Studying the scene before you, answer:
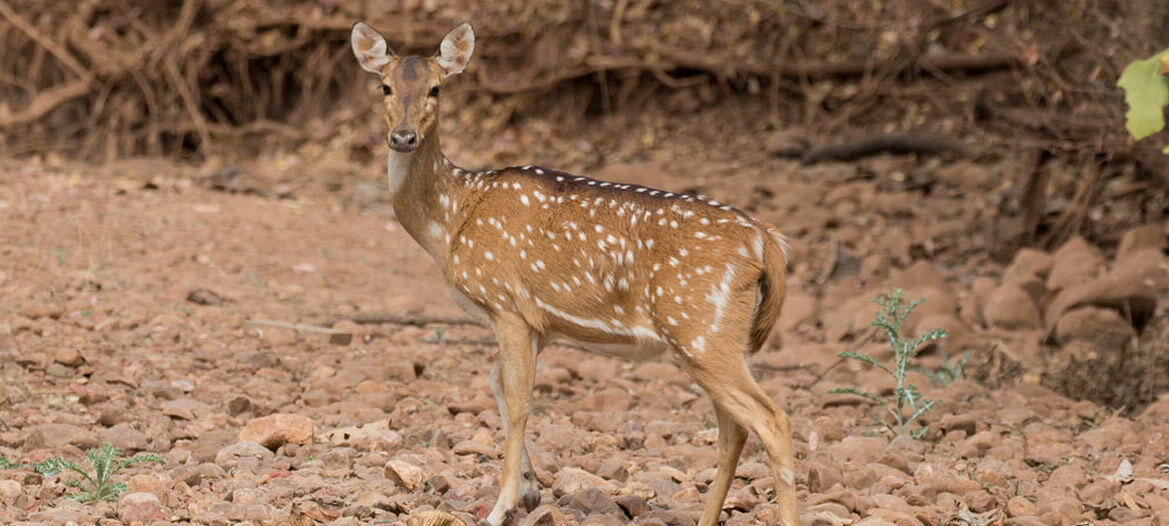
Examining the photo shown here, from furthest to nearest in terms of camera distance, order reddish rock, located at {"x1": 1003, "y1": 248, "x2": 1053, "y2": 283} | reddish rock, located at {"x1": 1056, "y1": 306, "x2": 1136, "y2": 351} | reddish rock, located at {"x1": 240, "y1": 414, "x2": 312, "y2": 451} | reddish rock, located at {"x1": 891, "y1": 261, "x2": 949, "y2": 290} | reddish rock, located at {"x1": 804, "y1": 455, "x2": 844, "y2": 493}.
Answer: reddish rock, located at {"x1": 891, "y1": 261, "x2": 949, "y2": 290}
reddish rock, located at {"x1": 1003, "y1": 248, "x2": 1053, "y2": 283}
reddish rock, located at {"x1": 1056, "y1": 306, "x2": 1136, "y2": 351}
reddish rock, located at {"x1": 240, "y1": 414, "x2": 312, "y2": 451}
reddish rock, located at {"x1": 804, "y1": 455, "x2": 844, "y2": 493}

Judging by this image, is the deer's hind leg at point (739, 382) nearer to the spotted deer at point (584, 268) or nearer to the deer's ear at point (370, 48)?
the spotted deer at point (584, 268)

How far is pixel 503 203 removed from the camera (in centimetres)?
500

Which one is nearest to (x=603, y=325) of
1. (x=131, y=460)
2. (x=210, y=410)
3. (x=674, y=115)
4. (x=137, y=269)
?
(x=131, y=460)

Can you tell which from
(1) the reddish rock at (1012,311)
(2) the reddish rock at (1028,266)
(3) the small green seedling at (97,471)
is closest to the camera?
(3) the small green seedling at (97,471)

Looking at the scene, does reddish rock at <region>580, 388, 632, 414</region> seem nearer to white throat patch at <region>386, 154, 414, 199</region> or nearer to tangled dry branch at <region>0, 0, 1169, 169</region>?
white throat patch at <region>386, 154, 414, 199</region>

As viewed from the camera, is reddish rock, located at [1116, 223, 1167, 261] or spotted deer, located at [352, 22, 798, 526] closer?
spotted deer, located at [352, 22, 798, 526]

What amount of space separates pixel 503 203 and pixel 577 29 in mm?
9332

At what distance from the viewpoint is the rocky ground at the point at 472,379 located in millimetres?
4914

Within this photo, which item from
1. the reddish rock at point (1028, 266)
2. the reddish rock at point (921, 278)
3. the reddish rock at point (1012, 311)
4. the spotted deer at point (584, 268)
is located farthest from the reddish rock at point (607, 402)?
the reddish rock at point (1028, 266)

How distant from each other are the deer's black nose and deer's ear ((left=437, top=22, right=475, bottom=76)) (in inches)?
19.3

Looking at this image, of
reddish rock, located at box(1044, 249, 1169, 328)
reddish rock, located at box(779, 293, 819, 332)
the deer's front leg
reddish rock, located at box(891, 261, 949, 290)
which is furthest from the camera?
reddish rock, located at box(891, 261, 949, 290)

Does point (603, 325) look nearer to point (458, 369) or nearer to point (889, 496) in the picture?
point (889, 496)

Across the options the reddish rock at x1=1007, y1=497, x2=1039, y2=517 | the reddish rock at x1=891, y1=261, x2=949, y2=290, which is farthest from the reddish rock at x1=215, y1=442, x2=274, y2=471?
the reddish rock at x1=891, y1=261, x2=949, y2=290

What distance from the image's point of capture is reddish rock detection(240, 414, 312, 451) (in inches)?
214
